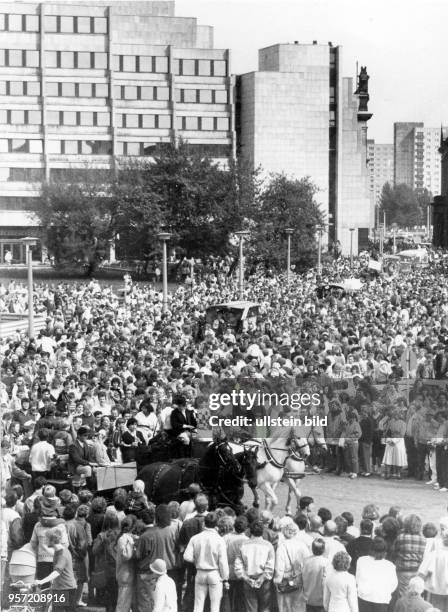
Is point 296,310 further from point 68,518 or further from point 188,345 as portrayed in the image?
point 68,518

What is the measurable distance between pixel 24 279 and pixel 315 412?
37.3 metres

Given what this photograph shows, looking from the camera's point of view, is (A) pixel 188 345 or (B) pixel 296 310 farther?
(B) pixel 296 310

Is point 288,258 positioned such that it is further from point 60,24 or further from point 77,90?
point 77,90

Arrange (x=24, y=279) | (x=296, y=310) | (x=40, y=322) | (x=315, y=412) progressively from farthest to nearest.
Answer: (x=24, y=279), (x=40, y=322), (x=296, y=310), (x=315, y=412)

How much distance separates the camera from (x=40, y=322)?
40.2 meters

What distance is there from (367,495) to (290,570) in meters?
6.34

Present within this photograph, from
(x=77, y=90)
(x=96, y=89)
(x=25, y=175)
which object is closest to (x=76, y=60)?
(x=96, y=89)

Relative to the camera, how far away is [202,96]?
198 feet

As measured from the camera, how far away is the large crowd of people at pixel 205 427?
11617 mm

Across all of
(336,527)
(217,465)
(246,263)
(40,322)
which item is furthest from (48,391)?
(246,263)

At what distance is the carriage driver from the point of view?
631 inches

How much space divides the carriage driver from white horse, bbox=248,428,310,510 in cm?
115

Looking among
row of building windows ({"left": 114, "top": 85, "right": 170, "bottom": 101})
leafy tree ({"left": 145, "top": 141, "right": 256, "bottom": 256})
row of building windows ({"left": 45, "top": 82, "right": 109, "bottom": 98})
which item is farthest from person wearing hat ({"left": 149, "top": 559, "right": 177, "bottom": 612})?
row of building windows ({"left": 45, "top": 82, "right": 109, "bottom": 98})

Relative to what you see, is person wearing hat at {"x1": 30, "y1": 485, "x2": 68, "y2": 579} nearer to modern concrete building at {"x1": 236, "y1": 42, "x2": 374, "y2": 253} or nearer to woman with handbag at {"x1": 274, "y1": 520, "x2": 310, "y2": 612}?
woman with handbag at {"x1": 274, "y1": 520, "x2": 310, "y2": 612}
